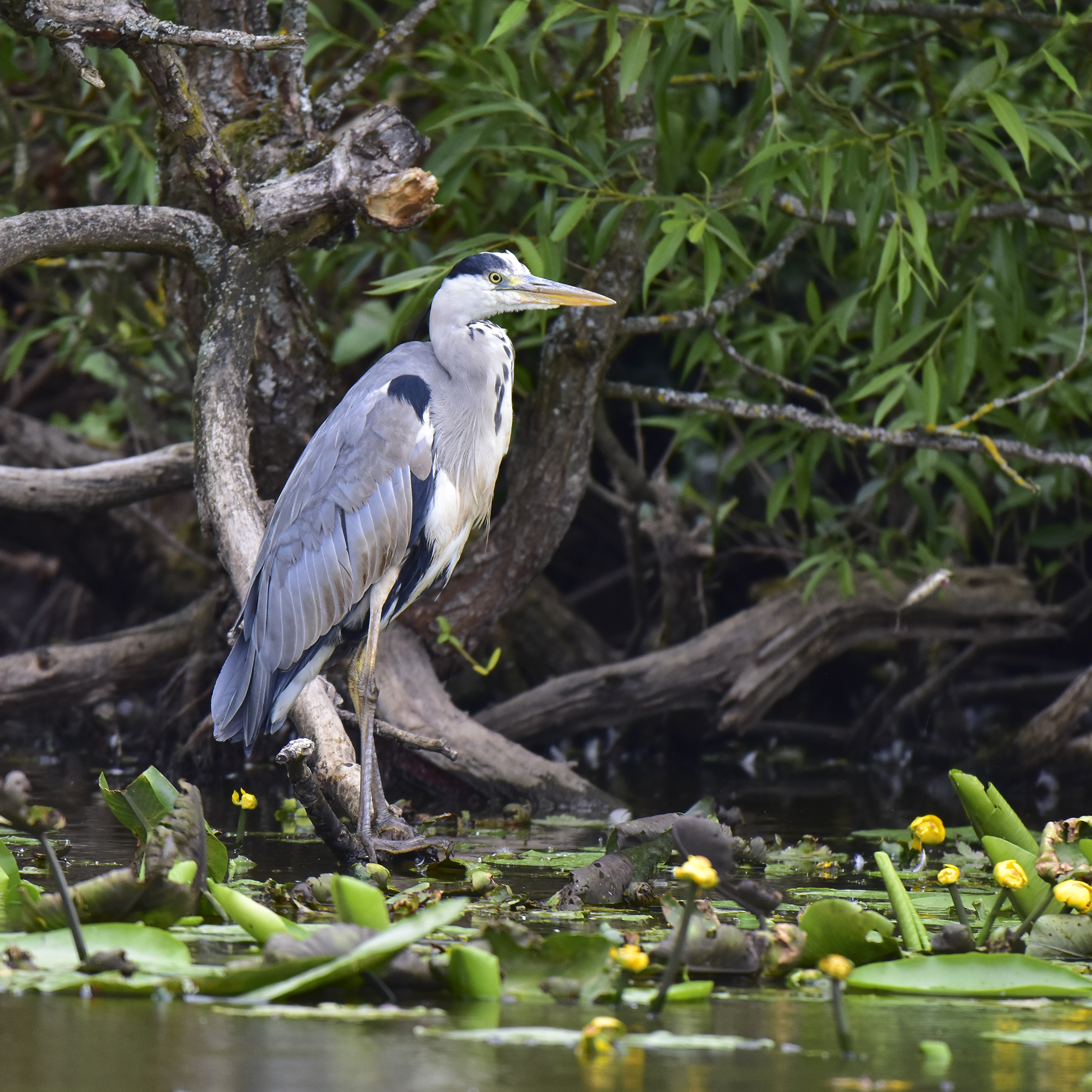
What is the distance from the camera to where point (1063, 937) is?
102 inches

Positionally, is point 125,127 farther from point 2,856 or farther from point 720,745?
point 720,745

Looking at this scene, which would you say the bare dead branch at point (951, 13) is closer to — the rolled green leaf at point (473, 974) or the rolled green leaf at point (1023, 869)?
the rolled green leaf at point (1023, 869)

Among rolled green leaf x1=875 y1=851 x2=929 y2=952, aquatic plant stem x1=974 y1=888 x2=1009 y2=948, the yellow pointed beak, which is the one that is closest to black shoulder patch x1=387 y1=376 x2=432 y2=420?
the yellow pointed beak

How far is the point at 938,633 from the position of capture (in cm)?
583

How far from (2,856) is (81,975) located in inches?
28.8

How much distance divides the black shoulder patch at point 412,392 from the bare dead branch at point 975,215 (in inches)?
57.0

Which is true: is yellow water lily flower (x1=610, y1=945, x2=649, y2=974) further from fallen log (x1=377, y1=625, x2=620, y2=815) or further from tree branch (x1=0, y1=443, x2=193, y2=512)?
tree branch (x1=0, y1=443, x2=193, y2=512)

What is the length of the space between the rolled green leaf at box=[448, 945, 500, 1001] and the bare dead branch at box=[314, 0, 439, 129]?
10.2 feet

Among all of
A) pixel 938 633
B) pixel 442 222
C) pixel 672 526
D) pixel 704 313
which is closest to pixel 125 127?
pixel 442 222

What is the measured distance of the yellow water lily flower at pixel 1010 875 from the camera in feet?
7.84

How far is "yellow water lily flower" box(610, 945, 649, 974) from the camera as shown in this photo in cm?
209

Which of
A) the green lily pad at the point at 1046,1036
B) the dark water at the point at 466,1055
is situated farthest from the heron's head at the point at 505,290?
the green lily pad at the point at 1046,1036

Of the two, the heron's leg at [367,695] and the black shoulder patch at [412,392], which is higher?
the black shoulder patch at [412,392]

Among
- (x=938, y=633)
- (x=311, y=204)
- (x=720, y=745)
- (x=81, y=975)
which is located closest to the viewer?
(x=81, y=975)
